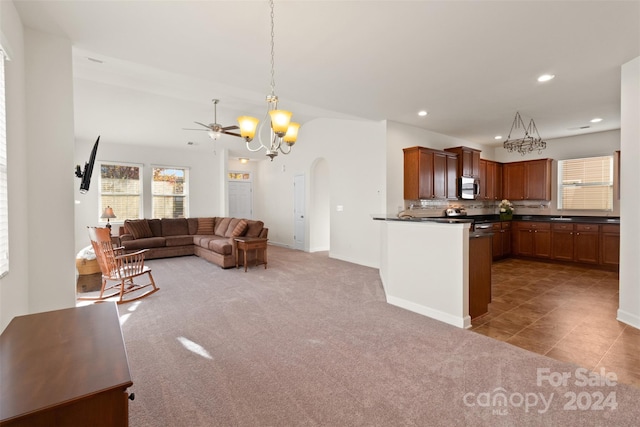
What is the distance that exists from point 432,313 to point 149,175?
8227 millimetres

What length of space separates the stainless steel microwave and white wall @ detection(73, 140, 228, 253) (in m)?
6.64

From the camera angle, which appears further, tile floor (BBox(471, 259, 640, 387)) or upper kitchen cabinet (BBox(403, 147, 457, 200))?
upper kitchen cabinet (BBox(403, 147, 457, 200))

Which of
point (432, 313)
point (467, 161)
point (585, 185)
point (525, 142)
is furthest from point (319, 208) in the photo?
point (585, 185)

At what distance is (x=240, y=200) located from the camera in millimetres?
10102

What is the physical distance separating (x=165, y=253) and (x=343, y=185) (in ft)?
15.1

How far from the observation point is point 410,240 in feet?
11.6

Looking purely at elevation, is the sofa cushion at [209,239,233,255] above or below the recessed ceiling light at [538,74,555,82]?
below

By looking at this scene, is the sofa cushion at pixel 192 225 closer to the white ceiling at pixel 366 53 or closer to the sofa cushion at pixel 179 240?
the sofa cushion at pixel 179 240

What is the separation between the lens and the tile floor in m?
2.50

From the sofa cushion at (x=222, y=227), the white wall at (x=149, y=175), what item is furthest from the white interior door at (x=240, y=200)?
the sofa cushion at (x=222, y=227)

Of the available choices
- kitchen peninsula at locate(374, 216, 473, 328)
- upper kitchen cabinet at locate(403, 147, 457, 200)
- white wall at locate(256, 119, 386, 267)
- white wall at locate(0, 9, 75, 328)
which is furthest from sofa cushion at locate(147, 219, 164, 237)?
kitchen peninsula at locate(374, 216, 473, 328)

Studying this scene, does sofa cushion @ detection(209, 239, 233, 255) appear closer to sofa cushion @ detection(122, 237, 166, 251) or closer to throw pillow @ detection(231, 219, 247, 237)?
throw pillow @ detection(231, 219, 247, 237)

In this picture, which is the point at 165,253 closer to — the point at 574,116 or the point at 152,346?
the point at 152,346

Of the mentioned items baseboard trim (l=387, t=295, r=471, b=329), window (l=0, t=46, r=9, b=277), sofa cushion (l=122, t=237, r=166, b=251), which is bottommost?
baseboard trim (l=387, t=295, r=471, b=329)
